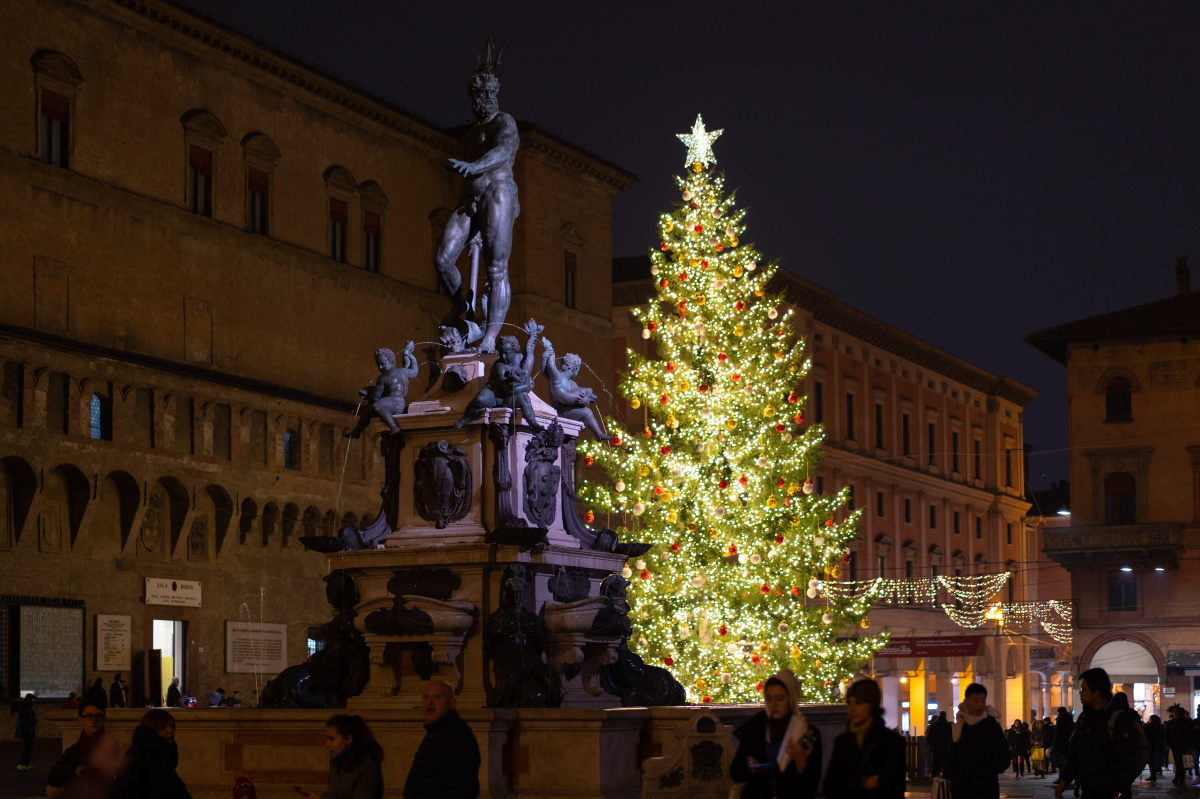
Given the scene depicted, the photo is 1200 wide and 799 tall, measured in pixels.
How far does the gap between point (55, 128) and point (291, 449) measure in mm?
9116

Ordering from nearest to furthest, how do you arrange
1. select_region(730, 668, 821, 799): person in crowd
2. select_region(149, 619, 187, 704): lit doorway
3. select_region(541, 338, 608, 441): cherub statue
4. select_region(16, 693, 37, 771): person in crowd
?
select_region(730, 668, 821, 799): person in crowd, select_region(541, 338, 608, 441): cherub statue, select_region(16, 693, 37, 771): person in crowd, select_region(149, 619, 187, 704): lit doorway

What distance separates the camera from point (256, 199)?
43250mm

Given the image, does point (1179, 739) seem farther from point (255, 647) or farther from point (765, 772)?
point (765, 772)

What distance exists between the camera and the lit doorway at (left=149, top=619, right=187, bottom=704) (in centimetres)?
3797

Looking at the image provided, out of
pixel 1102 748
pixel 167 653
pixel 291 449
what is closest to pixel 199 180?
pixel 291 449

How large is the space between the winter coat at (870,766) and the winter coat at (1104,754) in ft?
9.24

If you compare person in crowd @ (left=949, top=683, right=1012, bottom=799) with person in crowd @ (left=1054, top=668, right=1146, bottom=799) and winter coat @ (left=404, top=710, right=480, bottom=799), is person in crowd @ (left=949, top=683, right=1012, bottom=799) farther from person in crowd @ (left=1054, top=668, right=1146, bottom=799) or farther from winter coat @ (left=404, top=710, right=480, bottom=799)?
winter coat @ (left=404, top=710, right=480, bottom=799)

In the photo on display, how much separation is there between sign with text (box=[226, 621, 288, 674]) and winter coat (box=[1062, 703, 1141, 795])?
31.2 metres

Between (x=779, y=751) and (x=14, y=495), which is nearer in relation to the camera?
(x=779, y=751)

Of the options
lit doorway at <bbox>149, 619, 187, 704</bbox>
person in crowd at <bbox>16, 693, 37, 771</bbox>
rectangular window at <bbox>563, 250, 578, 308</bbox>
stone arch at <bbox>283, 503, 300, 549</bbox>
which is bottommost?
person in crowd at <bbox>16, 693, 37, 771</bbox>

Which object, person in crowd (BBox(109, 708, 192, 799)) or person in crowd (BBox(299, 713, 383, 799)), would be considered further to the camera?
person in crowd (BBox(109, 708, 192, 799))

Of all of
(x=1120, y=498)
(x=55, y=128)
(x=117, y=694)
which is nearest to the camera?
(x=117, y=694)

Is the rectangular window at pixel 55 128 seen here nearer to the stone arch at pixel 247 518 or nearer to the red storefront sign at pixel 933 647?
the stone arch at pixel 247 518

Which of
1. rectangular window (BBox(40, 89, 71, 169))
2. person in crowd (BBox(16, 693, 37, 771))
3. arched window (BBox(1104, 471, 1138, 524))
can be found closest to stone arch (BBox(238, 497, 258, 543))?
rectangular window (BBox(40, 89, 71, 169))
